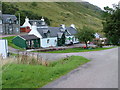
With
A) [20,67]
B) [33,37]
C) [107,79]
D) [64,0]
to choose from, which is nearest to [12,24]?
[33,37]

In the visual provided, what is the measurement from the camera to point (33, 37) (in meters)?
38.8

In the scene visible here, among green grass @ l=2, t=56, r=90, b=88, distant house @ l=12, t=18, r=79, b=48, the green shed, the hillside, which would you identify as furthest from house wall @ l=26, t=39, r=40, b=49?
the hillside

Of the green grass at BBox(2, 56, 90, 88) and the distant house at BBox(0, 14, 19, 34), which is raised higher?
the distant house at BBox(0, 14, 19, 34)

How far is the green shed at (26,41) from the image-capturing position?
118 ft

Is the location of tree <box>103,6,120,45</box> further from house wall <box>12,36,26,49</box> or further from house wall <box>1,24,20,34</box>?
house wall <box>1,24,20,34</box>

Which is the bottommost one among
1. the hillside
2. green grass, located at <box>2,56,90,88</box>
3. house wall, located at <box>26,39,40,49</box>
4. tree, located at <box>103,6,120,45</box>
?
green grass, located at <box>2,56,90,88</box>

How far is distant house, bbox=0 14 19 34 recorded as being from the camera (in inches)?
1823

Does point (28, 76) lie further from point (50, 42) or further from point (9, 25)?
point (9, 25)

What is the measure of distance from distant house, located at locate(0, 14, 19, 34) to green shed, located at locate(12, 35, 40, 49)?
33.9ft

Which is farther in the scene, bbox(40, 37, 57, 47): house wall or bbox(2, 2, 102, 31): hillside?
bbox(2, 2, 102, 31): hillside

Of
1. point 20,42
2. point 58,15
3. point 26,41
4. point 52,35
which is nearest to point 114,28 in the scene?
point 26,41

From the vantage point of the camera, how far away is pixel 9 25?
4775 centimetres

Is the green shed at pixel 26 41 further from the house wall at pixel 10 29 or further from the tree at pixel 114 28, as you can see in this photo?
the tree at pixel 114 28

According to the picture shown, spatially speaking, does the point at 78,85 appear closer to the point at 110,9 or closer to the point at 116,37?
the point at 116,37
